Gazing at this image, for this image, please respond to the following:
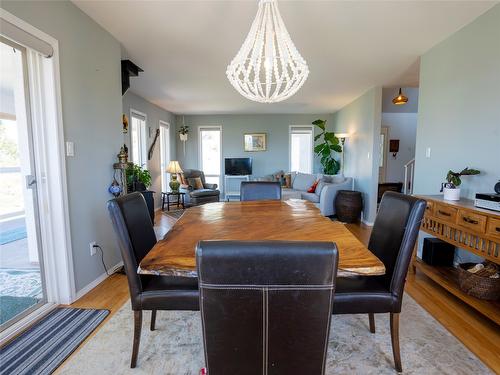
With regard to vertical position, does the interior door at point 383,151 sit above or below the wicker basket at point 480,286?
above

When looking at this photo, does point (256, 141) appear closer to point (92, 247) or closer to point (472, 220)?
point (92, 247)

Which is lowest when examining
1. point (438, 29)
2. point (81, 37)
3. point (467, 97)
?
point (467, 97)

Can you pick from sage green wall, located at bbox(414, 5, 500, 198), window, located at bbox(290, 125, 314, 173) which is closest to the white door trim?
sage green wall, located at bbox(414, 5, 500, 198)

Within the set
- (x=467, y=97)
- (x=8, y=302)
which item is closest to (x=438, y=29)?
(x=467, y=97)

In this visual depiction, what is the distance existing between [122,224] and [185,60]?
8.72 feet

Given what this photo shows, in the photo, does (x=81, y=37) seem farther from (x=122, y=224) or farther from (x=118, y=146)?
(x=122, y=224)

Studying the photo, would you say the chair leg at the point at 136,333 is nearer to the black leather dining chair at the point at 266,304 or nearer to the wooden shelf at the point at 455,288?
Answer: the black leather dining chair at the point at 266,304

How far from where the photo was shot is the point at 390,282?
143 cm

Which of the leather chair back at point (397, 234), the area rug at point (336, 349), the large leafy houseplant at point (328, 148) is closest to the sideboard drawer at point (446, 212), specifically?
the area rug at point (336, 349)

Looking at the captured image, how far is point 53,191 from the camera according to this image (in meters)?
2.05

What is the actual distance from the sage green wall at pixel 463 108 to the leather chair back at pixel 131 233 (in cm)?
273

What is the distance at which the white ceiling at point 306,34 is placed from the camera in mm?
2170

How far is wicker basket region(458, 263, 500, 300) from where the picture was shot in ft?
6.31

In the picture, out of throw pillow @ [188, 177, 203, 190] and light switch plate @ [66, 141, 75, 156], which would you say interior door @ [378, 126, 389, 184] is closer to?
throw pillow @ [188, 177, 203, 190]
